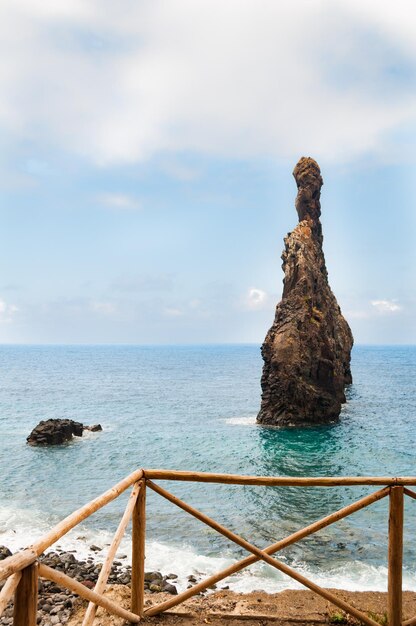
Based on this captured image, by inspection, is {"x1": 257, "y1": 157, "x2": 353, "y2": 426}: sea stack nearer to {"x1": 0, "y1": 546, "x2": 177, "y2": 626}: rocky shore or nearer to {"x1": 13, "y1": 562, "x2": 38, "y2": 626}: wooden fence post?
{"x1": 0, "y1": 546, "x2": 177, "y2": 626}: rocky shore

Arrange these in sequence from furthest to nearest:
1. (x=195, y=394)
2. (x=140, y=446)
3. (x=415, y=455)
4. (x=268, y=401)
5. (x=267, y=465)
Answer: (x=195, y=394)
(x=268, y=401)
(x=140, y=446)
(x=415, y=455)
(x=267, y=465)

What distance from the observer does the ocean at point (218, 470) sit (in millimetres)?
17906

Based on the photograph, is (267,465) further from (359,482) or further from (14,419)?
(14,419)

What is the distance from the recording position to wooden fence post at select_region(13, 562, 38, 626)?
160 inches

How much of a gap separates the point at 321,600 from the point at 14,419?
49.3 m

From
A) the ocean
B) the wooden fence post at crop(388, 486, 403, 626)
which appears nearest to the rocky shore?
the ocean

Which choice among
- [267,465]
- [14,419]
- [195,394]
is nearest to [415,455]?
[267,465]

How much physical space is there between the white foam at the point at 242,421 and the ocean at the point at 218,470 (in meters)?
0.13

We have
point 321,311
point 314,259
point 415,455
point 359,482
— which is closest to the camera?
point 359,482

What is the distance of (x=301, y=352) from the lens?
47844 millimetres

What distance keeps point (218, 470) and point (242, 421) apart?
61.1 ft

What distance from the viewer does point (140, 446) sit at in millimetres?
38688

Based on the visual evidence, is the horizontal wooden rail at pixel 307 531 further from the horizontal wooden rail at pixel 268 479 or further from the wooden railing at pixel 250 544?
the horizontal wooden rail at pixel 268 479

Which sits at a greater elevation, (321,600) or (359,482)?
(359,482)
